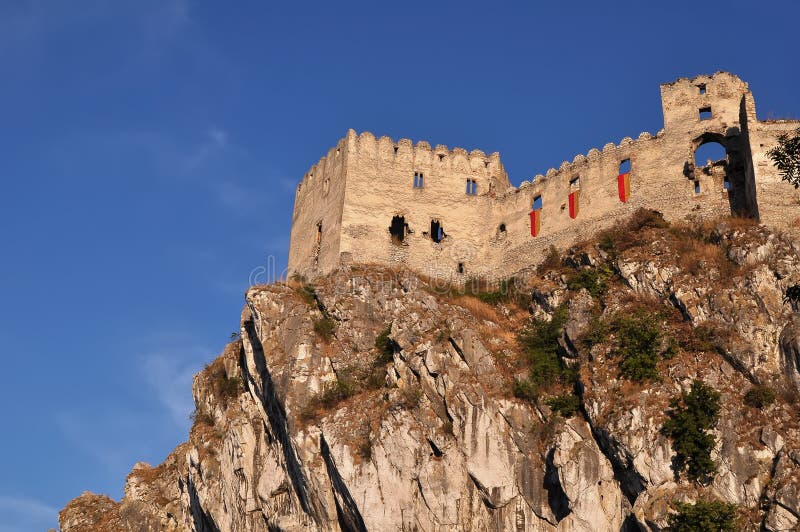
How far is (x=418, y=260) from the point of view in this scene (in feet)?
159

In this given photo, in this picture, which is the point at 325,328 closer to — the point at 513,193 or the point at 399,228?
the point at 399,228

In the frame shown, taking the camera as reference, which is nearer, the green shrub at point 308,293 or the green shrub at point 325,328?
the green shrub at point 325,328

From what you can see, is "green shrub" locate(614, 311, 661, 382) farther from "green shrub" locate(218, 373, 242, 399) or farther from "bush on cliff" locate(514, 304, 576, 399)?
"green shrub" locate(218, 373, 242, 399)

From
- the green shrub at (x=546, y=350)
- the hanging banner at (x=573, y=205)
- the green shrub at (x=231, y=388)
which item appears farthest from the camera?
the hanging banner at (x=573, y=205)

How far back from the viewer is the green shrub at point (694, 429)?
32.6 metres

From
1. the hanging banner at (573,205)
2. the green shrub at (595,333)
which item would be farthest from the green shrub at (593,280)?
the hanging banner at (573,205)

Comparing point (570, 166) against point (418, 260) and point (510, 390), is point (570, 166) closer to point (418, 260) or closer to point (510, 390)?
point (418, 260)

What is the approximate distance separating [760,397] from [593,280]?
9.21m

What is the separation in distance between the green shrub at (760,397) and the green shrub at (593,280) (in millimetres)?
7942

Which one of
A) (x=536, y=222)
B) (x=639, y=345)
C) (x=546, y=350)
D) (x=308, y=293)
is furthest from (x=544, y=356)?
(x=308, y=293)

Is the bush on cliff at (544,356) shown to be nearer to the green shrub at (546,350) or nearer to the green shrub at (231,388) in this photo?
the green shrub at (546,350)

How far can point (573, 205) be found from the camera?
155 feet

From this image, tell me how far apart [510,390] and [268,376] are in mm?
9890

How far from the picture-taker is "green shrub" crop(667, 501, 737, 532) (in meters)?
30.8
